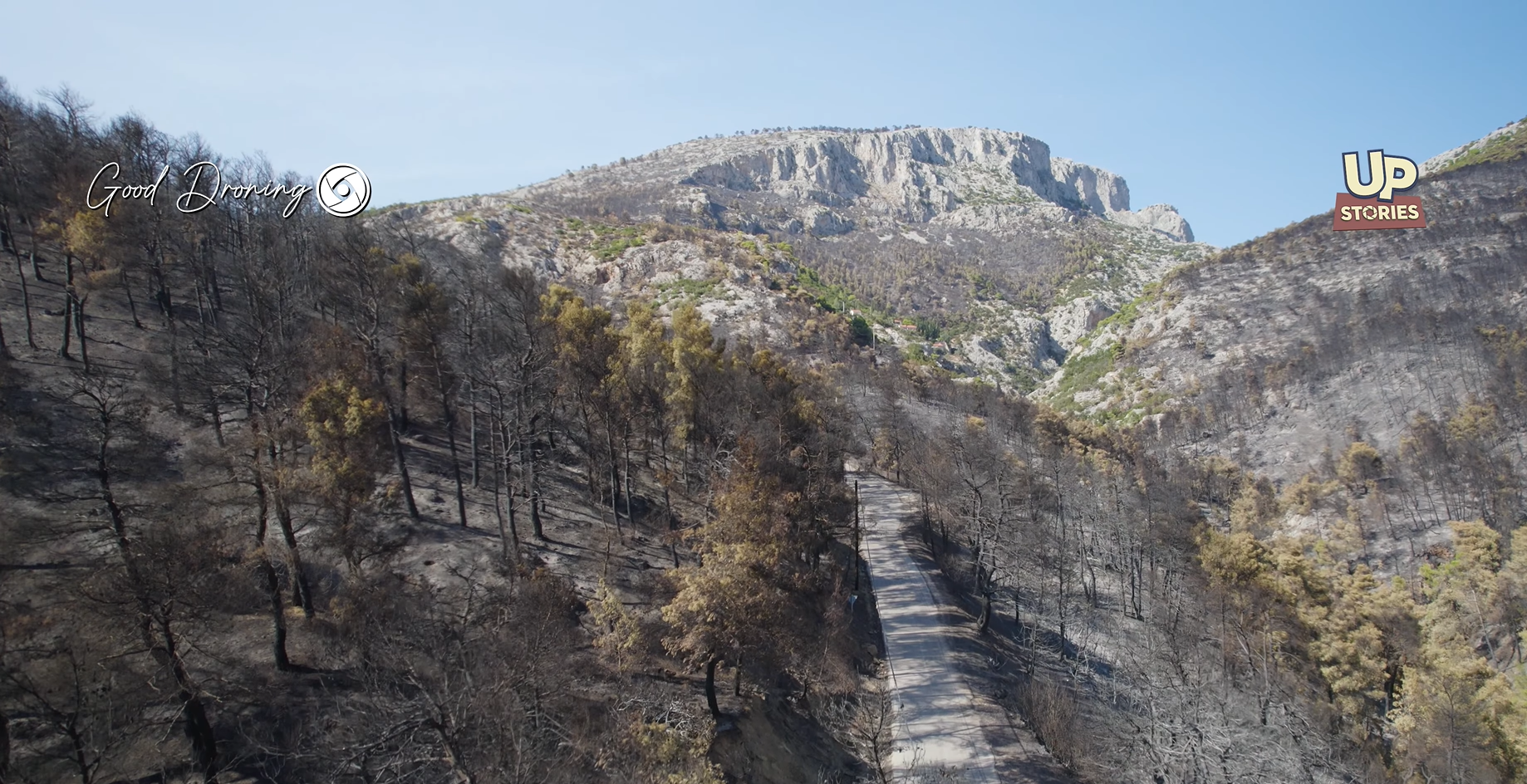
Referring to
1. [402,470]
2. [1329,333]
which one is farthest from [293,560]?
[1329,333]

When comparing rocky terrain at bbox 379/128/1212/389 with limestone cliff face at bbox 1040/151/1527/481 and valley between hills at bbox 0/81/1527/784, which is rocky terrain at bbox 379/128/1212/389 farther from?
valley between hills at bbox 0/81/1527/784

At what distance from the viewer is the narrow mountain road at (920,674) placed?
74.4 feet

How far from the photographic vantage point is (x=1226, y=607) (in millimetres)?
38344

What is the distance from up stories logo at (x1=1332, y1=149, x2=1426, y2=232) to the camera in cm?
9819

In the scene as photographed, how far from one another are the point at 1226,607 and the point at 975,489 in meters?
17.9

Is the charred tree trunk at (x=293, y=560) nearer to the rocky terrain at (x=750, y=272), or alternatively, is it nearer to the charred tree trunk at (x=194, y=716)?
the charred tree trunk at (x=194, y=716)

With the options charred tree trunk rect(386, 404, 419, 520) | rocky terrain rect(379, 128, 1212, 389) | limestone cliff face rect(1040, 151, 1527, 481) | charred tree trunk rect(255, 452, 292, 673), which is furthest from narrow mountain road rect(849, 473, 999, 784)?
limestone cliff face rect(1040, 151, 1527, 481)

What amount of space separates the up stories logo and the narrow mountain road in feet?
331

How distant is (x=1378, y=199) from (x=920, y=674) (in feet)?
464

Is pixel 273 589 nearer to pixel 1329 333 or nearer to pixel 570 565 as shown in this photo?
pixel 570 565

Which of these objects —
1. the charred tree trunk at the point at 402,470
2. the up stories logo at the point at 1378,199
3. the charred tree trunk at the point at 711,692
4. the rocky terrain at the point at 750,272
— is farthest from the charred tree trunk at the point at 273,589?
the up stories logo at the point at 1378,199

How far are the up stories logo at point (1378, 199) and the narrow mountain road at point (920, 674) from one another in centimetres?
10077

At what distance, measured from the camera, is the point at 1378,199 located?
117 metres

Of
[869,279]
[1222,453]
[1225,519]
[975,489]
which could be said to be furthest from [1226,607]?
[869,279]
